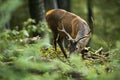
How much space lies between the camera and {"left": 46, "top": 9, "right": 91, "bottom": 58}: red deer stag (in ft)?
33.5

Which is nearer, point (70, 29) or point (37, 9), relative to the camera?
point (70, 29)

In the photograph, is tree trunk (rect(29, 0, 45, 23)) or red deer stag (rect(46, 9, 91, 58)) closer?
red deer stag (rect(46, 9, 91, 58))

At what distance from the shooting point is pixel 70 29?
442 inches

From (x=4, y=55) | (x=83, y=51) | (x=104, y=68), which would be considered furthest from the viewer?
(x=83, y=51)

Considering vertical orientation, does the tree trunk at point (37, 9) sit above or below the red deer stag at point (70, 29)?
above

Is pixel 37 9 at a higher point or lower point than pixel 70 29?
higher

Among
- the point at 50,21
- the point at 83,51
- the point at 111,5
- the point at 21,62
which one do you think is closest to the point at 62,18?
the point at 50,21

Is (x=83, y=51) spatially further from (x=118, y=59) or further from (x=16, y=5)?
(x=16, y=5)

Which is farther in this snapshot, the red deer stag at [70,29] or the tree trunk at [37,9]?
the tree trunk at [37,9]

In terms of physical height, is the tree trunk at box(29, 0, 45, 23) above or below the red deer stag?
above

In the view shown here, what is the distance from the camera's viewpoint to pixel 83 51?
9.62 meters

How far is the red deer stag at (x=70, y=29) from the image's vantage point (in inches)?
402

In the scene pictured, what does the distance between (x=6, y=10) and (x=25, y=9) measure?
23.1 meters

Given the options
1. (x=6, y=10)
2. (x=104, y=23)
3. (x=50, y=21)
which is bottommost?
(x=104, y=23)
